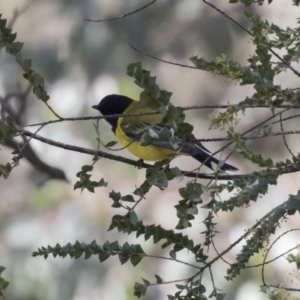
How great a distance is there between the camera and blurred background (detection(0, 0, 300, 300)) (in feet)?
5.41

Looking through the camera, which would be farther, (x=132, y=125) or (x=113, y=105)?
(x=113, y=105)

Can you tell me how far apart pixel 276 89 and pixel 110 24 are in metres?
1.31

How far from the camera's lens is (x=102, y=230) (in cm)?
167

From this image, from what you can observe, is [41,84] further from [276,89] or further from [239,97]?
[239,97]

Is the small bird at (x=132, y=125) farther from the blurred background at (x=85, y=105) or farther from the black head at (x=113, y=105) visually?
the blurred background at (x=85, y=105)

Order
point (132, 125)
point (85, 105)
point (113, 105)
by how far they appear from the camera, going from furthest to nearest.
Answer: point (85, 105), point (113, 105), point (132, 125)

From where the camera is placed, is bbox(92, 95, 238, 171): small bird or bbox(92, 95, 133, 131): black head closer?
bbox(92, 95, 238, 171): small bird

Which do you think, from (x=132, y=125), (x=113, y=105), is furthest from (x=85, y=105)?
(x=132, y=125)

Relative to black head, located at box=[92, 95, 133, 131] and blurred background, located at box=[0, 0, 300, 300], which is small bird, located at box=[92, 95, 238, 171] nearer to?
black head, located at box=[92, 95, 133, 131]

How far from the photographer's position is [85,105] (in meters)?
1.68

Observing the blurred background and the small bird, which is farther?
the blurred background

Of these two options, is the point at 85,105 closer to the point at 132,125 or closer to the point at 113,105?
the point at 113,105

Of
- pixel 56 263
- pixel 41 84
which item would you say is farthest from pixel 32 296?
pixel 41 84

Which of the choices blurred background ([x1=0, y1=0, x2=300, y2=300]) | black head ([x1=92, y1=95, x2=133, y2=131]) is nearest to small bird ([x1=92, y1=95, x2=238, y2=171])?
black head ([x1=92, y1=95, x2=133, y2=131])
